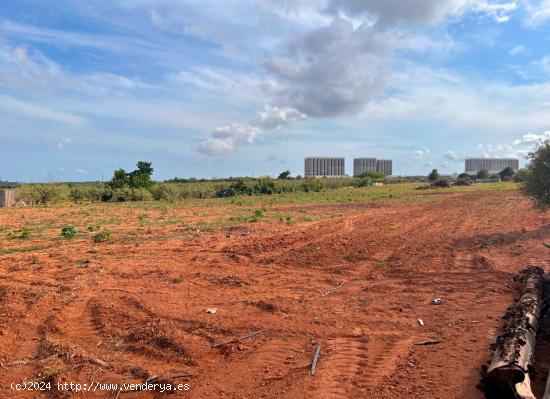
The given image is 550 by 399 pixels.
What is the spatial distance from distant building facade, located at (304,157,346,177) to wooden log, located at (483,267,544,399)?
112m

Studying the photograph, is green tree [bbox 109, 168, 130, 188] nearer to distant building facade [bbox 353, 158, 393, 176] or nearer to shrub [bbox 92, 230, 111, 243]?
shrub [bbox 92, 230, 111, 243]

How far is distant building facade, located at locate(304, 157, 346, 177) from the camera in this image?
117m

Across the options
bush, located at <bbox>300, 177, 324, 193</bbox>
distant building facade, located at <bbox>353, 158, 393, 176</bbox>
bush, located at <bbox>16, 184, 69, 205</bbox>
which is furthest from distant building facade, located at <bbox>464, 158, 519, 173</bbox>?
bush, located at <bbox>16, 184, 69, 205</bbox>

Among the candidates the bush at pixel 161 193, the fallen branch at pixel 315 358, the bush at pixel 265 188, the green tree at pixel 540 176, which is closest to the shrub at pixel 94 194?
Answer: the bush at pixel 161 193

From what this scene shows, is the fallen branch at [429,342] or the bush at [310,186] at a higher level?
the bush at [310,186]

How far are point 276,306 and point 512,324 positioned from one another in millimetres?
3041

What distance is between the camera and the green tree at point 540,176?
12562mm

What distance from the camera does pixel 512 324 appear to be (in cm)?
516

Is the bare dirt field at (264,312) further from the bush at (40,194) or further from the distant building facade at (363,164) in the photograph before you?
the distant building facade at (363,164)

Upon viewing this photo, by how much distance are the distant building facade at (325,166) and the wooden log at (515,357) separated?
367 feet

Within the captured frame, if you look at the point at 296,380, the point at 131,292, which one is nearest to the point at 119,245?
the point at 131,292

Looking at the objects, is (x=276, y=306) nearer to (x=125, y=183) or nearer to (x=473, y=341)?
(x=473, y=341)

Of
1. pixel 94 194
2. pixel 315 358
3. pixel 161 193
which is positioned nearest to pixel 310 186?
pixel 161 193

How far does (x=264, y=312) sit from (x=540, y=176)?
1007 centimetres
